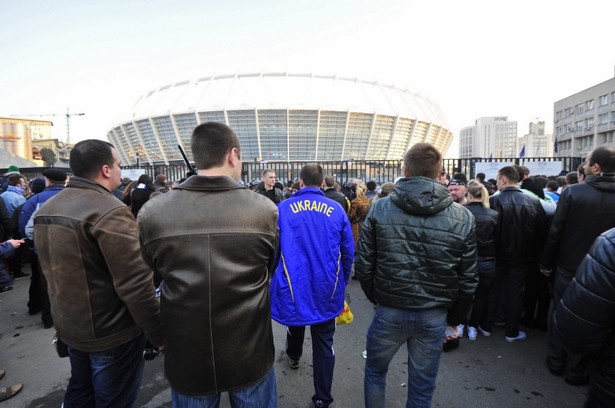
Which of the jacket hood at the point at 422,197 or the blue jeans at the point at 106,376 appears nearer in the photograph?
the blue jeans at the point at 106,376

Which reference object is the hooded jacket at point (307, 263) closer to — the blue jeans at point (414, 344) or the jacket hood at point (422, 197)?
the blue jeans at point (414, 344)

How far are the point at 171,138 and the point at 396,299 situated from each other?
39195 millimetres

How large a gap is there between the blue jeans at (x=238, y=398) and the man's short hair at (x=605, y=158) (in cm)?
329

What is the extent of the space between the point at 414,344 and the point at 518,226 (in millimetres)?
2162

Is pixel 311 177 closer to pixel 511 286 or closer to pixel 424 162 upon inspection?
pixel 424 162

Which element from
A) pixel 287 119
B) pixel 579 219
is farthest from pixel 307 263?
pixel 287 119

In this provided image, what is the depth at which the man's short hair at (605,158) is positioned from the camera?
2.69 m

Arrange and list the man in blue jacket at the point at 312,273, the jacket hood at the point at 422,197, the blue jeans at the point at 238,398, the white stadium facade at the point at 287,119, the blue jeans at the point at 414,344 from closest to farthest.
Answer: the blue jeans at the point at 238,398 → the jacket hood at the point at 422,197 → the blue jeans at the point at 414,344 → the man in blue jacket at the point at 312,273 → the white stadium facade at the point at 287,119

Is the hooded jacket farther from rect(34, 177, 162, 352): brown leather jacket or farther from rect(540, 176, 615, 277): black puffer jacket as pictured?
rect(540, 176, 615, 277): black puffer jacket

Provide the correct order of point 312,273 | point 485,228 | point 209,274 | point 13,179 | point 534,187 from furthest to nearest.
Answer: point 13,179 → point 534,187 → point 485,228 → point 312,273 → point 209,274

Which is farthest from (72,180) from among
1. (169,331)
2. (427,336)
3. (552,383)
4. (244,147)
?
(244,147)

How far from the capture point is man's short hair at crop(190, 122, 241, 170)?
4.76 feet

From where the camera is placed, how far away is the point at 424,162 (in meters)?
2.00

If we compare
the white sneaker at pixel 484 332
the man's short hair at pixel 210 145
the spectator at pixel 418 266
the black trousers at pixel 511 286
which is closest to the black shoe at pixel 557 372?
the black trousers at pixel 511 286
